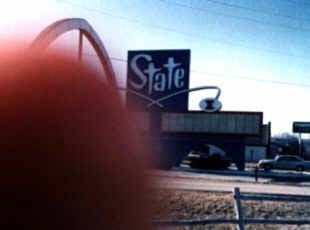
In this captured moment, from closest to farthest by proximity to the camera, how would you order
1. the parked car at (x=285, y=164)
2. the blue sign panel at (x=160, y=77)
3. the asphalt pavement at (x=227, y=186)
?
the asphalt pavement at (x=227, y=186), the blue sign panel at (x=160, y=77), the parked car at (x=285, y=164)

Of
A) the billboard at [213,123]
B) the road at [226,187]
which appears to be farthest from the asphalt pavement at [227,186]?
the billboard at [213,123]

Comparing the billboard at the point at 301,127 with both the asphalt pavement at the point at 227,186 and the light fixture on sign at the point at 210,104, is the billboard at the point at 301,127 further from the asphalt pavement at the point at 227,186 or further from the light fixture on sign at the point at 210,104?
the asphalt pavement at the point at 227,186

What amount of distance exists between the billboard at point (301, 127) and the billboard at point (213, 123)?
53.1 feet

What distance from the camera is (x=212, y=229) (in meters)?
8.66

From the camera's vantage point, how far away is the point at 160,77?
36906 mm

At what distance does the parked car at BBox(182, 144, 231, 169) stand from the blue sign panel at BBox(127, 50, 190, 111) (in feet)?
12.2

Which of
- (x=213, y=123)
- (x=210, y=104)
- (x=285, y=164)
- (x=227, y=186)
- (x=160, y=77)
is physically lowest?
(x=285, y=164)

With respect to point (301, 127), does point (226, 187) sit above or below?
below

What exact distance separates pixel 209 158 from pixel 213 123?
2.83 meters

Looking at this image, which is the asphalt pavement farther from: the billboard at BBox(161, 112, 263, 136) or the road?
the billboard at BBox(161, 112, 263, 136)

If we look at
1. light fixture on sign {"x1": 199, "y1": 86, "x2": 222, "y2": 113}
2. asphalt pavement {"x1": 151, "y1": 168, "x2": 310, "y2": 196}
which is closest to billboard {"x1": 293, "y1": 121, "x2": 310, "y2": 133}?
light fixture on sign {"x1": 199, "y1": 86, "x2": 222, "y2": 113}

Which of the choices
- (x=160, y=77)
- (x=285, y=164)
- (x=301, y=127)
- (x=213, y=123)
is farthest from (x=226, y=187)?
(x=301, y=127)

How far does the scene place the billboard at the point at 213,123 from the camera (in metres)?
35.4

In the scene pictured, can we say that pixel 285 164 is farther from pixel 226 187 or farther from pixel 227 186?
pixel 226 187
